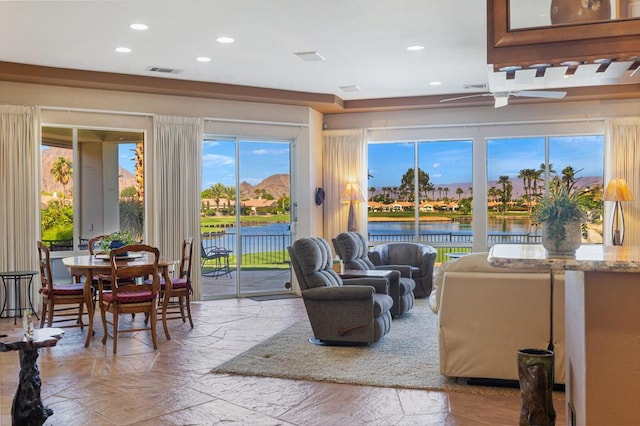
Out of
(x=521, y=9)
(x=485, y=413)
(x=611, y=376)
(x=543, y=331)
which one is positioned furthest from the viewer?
(x=543, y=331)

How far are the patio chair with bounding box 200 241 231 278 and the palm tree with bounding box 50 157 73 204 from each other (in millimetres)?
2134

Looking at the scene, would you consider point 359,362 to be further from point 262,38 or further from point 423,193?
point 423,193

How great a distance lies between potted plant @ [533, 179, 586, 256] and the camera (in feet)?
8.79

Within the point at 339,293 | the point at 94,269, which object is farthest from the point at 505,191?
the point at 94,269

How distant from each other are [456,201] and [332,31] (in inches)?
185

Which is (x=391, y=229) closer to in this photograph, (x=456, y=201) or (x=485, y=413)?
(x=456, y=201)

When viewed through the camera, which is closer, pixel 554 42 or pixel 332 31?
pixel 554 42

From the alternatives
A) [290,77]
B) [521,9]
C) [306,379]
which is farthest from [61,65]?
[521,9]

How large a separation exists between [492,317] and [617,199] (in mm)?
4933

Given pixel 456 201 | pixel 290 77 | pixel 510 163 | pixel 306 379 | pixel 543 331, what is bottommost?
pixel 306 379

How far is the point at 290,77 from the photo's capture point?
25.8 feet

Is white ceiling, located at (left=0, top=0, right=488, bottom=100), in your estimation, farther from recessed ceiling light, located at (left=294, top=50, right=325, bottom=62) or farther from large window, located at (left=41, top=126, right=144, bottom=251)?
large window, located at (left=41, top=126, right=144, bottom=251)

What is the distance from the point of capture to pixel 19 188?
7.32 meters

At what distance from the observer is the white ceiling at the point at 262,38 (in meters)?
5.12
